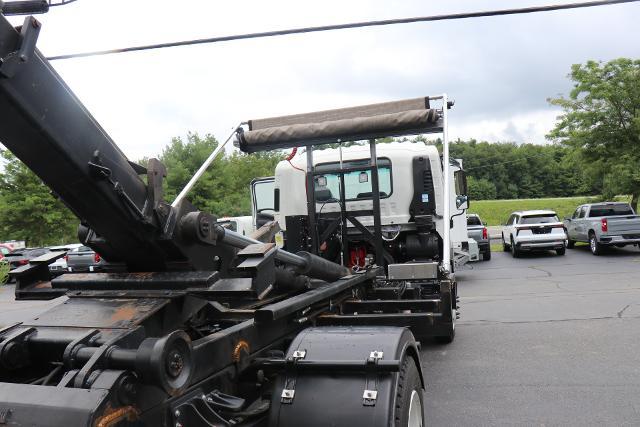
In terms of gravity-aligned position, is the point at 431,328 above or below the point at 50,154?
below

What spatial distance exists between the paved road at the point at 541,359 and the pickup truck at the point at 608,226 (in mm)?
6553

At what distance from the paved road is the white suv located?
7094 mm

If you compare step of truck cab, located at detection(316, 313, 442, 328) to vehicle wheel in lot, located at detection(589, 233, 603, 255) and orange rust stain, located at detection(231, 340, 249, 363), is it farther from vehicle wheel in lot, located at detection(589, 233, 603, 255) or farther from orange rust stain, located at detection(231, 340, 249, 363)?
vehicle wheel in lot, located at detection(589, 233, 603, 255)

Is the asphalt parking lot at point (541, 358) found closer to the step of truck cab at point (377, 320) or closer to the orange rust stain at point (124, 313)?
the orange rust stain at point (124, 313)

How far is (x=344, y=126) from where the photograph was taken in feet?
19.9

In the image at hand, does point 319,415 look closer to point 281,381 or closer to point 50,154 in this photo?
point 281,381

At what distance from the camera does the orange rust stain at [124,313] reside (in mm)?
2705

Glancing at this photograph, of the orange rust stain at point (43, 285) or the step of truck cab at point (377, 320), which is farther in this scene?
the step of truck cab at point (377, 320)

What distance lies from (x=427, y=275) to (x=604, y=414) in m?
2.15

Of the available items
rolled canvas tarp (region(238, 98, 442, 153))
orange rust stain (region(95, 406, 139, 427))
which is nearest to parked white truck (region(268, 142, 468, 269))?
rolled canvas tarp (region(238, 98, 442, 153))

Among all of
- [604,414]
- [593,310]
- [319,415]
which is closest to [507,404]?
[604,414]

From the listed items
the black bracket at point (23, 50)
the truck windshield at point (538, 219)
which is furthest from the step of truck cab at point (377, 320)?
the truck windshield at point (538, 219)

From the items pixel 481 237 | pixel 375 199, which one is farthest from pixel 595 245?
pixel 375 199

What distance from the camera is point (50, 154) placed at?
245 centimetres
